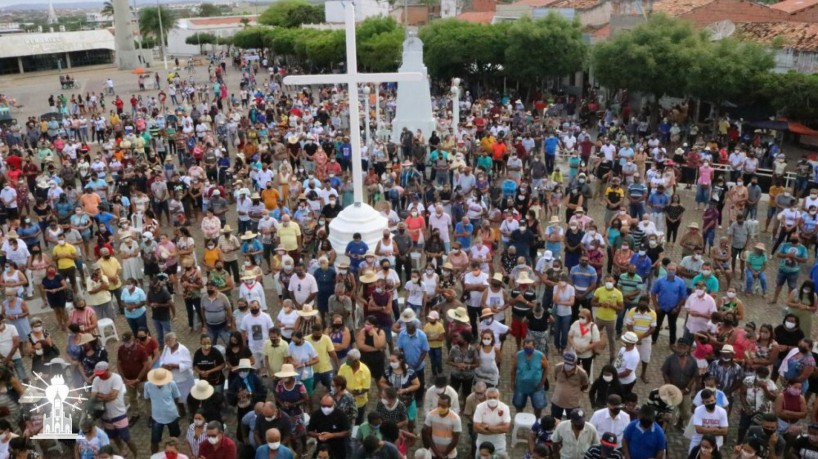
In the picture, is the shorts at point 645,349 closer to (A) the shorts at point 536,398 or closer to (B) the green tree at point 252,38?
(A) the shorts at point 536,398

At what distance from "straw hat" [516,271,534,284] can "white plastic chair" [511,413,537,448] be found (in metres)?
1.97

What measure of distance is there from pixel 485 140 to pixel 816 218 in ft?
27.2

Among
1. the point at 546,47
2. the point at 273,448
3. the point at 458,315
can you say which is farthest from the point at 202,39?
the point at 273,448

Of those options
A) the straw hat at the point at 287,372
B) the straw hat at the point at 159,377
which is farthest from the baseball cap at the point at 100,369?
the straw hat at the point at 287,372

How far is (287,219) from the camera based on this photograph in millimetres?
12258

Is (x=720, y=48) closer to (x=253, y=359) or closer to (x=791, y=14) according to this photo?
(x=791, y=14)

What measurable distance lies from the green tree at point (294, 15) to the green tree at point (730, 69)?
55.0 metres

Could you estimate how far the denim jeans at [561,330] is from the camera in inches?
391

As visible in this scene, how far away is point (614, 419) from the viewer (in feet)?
22.4

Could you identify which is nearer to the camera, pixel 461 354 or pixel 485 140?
pixel 461 354

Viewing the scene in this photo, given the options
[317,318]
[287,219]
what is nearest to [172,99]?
[287,219]

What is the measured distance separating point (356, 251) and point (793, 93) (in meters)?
18.0

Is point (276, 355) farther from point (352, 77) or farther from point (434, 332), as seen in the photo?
point (352, 77)

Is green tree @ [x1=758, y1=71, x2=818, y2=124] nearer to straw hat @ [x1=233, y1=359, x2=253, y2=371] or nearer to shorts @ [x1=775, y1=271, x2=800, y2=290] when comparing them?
shorts @ [x1=775, y1=271, x2=800, y2=290]
